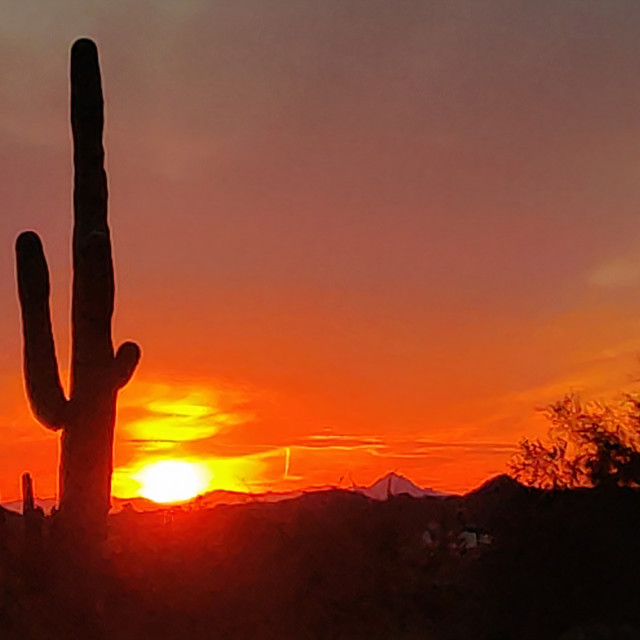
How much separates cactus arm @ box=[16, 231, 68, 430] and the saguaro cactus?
12 mm

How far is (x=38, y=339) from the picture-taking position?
14312 mm

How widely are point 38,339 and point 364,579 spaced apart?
17.9ft

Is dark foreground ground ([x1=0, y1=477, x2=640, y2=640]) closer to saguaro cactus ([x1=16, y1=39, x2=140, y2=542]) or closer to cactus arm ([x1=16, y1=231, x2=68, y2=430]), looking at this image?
saguaro cactus ([x1=16, y1=39, x2=140, y2=542])

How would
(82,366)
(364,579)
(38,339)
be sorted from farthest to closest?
(364,579) → (82,366) → (38,339)

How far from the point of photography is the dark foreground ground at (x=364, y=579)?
46.4 feet

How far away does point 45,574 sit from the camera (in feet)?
47.4

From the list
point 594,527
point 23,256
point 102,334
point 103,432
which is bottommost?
point 594,527

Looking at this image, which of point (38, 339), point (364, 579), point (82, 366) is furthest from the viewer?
point (364, 579)

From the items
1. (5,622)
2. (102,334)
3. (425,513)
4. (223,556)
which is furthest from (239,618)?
(425,513)

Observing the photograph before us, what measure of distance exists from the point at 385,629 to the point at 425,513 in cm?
478

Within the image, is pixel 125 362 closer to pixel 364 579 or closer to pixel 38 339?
pixel 38 339

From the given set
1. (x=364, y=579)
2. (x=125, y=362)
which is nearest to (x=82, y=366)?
(x=125, y=362)

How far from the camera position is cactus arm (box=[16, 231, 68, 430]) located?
14.3 metres

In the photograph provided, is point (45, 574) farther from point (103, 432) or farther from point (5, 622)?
point (103, 432)
